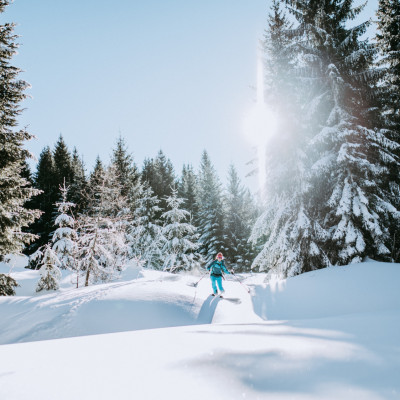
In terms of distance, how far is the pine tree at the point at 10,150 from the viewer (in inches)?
424

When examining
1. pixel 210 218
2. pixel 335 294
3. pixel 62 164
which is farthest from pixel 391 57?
pixel 62 164

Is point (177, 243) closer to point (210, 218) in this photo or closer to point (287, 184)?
point (210, 218)

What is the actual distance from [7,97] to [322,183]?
1517 cm

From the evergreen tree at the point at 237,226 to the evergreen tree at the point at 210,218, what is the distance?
3.05ft

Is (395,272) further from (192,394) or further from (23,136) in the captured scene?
(23,136)

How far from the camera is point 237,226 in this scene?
101 feet

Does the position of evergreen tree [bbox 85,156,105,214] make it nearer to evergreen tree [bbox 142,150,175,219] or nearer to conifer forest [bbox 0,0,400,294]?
conifer forest [bbox 0,0,400,294]

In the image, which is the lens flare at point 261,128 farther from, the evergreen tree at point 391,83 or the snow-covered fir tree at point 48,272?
the snow-covered fir tree at point 48,272

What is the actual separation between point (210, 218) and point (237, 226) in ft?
11.7

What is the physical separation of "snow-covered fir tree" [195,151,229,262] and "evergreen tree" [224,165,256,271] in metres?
0.90

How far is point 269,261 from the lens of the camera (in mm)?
12977

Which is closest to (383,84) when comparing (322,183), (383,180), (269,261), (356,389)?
(383,180)

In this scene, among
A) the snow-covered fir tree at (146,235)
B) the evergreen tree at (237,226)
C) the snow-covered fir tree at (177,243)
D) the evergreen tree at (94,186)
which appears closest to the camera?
the evergreen tree at (94,186)

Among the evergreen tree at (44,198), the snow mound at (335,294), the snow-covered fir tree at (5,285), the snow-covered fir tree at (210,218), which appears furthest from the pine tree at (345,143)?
the evergreen tree at (44,198)
